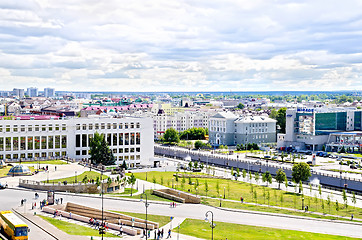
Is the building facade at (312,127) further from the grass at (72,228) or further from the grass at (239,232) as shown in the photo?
the grass at (72,228)

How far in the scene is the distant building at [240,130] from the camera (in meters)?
156

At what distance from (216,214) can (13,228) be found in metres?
25.9

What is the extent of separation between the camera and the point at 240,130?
157 meters

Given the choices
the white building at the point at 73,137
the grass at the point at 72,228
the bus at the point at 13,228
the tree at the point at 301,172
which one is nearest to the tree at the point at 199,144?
the white building at the point at 73,137

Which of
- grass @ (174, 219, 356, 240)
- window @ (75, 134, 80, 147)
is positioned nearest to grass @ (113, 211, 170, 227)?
grass @ (174, 219, 356, 240)

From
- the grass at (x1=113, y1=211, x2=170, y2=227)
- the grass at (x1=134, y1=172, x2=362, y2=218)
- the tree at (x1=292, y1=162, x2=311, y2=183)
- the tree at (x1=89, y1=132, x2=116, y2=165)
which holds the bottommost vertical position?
the grass at (x1=134, y1=172, x2=362, y2=218)

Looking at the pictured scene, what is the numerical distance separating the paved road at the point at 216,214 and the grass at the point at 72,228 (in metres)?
7.01

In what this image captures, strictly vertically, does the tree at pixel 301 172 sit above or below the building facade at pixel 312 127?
below

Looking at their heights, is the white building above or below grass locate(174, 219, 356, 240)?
above

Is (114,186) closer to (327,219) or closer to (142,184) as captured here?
(142,184)

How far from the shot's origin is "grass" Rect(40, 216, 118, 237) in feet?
158

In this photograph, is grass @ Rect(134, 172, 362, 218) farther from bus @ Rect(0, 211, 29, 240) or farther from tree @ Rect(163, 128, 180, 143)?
tree @ Rect(163, 128, 180, 143)

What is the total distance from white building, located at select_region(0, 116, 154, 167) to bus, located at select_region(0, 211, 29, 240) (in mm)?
54144

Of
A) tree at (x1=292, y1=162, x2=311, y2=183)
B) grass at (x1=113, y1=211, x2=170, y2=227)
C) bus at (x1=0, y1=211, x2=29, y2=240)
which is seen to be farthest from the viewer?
tree at (x1=292, y1=162, x2=311, y2=183)
